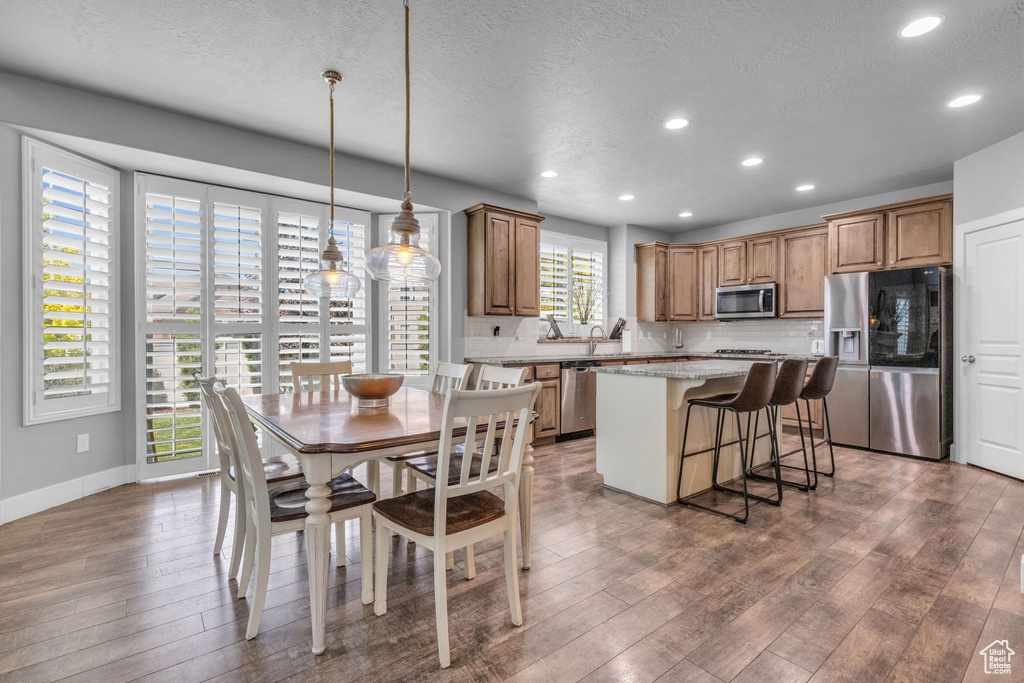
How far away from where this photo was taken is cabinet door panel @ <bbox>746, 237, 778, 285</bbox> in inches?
228

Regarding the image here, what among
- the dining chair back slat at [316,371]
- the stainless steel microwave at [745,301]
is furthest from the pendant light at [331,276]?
the stainless steel microwave at [745,301]

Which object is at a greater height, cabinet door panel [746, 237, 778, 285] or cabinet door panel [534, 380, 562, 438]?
cabinet door panel [746, 237, 778, 285]

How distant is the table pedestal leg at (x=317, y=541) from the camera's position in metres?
1.65

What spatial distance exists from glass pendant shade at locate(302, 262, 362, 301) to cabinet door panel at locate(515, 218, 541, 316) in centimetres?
228

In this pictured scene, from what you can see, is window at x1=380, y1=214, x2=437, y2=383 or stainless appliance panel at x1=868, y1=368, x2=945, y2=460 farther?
window at x1=380, y1=214, x2=437, y2=383

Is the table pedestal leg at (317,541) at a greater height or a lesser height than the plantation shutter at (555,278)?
lesser

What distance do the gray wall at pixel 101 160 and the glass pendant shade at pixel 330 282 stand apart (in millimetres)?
1382

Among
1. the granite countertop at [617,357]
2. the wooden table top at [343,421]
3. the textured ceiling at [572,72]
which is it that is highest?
the textured ceiling at [572,72]

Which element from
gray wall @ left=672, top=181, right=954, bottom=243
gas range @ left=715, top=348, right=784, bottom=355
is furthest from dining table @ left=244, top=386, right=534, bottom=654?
gray wall @ left=672, top=181, right=954, bottom=243

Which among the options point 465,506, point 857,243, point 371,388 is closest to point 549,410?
point 371,388

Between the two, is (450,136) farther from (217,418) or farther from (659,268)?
(659,268)

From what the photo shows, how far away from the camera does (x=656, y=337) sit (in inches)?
273

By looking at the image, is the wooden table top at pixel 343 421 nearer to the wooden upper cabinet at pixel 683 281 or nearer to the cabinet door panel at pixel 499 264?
the cabinet door panel at pixel 499 264

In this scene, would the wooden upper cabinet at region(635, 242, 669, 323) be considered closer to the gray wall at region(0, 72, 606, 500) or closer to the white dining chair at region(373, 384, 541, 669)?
the gray wall at region(0, 72, 606, 500)
